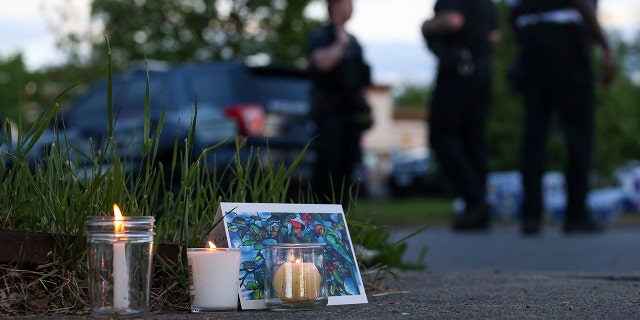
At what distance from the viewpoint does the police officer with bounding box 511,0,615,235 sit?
8.38m

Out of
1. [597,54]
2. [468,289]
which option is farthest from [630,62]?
[468,289]

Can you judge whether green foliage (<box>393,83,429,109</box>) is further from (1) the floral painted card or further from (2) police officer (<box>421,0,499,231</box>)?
(1) the floral painted card

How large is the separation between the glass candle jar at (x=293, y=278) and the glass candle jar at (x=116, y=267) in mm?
370

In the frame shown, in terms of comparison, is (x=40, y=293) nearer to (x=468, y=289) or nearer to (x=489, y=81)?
Result: (x=468, y=289)

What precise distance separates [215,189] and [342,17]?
378 cm

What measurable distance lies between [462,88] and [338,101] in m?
2.00

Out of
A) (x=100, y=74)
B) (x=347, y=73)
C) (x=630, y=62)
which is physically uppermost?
(x=630, y=62)

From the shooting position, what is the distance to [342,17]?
23.3 feet

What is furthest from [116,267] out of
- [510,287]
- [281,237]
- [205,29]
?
[205,29]

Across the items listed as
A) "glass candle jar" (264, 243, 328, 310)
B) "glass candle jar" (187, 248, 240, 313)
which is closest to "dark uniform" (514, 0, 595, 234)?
"glass candle jar" (264, 243, 328, 310)

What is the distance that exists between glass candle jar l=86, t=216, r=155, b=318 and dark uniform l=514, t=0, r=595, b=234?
6.03 metres

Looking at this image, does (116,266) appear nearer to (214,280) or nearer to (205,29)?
(214,280)

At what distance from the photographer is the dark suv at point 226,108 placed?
27.8 feet

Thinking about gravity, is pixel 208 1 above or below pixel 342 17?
above
